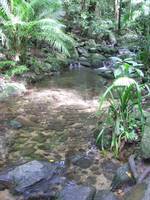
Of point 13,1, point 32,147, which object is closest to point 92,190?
point 32,147

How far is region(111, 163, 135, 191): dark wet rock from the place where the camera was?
3.21 metres

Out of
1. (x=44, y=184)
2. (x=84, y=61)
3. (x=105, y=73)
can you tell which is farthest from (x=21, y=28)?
(x=44, y=184)

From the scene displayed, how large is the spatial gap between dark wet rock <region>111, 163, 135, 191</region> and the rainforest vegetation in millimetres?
13

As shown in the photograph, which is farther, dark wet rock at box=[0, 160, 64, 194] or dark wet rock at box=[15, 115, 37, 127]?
dark wet rock at box=[15, 115, 37, 127]

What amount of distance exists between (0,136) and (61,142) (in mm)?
891

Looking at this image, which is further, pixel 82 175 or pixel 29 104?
pixel 29 104

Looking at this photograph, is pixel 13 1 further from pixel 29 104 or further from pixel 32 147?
pixel 32 147

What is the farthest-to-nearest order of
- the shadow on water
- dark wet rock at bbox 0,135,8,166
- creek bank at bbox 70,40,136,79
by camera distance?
creek bank at bbox 70,40,136,79, the shadow on water, dark wet rock at bbox 0,135,8,166

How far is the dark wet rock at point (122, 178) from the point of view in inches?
126

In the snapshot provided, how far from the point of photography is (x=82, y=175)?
3564mm

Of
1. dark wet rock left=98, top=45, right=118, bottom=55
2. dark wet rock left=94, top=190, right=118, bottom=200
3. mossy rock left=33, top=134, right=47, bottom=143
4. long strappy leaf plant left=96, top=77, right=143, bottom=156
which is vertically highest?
dark wet rock left=98, top=45, right=118, bottom=55

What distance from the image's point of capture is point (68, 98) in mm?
6492

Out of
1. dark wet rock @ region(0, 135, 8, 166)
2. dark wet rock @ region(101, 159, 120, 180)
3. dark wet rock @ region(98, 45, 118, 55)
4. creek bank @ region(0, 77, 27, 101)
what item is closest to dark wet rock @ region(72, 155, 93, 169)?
dark wet rock @ region(101, 159, 120, 180)

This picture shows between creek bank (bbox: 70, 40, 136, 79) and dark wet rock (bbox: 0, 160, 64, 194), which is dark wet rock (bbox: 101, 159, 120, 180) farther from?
creek bank (bbox: 70, 40, 136, 79)
